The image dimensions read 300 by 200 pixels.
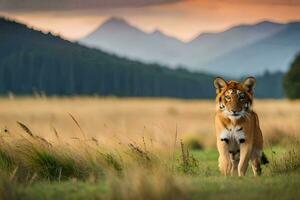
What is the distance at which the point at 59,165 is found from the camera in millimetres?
13695

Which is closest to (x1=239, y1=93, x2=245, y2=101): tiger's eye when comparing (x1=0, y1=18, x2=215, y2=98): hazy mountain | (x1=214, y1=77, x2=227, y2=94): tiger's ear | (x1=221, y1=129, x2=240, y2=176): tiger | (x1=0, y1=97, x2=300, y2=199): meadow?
(x1=214, y1=77, x2=227, y2=94): tiger's ear

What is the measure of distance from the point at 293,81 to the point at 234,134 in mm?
68551

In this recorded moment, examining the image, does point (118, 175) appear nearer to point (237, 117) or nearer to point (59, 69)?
point (237, 117)

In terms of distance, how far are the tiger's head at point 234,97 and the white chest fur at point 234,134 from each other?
0.18 meters

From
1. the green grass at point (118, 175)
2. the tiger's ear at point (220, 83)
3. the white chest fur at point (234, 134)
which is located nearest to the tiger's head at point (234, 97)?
the tiger's ear at point (220, 83)

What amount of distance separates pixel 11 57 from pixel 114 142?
96264 mm

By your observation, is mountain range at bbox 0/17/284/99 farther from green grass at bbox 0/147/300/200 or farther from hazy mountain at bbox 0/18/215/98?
green grass at bbox 0/147/300/200

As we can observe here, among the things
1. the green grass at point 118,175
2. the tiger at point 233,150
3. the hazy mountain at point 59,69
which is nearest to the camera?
the green grass at point 118,175

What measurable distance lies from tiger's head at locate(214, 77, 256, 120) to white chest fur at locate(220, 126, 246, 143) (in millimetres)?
184

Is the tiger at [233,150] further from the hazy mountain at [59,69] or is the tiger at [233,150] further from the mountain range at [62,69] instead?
the hazy mountain at [59,69]

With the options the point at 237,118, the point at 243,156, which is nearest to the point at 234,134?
the point at 237,118

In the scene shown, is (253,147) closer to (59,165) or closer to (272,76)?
(59,165)

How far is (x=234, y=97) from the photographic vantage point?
13.0 meters

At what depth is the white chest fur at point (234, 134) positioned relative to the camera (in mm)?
13062
